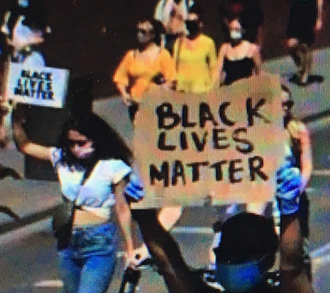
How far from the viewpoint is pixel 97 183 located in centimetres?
176

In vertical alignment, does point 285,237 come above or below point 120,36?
below

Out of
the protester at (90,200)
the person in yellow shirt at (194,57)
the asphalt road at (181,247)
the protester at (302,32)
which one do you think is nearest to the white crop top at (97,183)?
the protester at (90,200)

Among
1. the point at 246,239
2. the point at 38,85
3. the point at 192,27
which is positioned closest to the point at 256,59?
the point at 192,27

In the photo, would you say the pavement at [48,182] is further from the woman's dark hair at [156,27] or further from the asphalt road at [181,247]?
the woman's dark hair at [156,27]

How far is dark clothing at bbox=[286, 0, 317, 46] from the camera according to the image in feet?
5.71

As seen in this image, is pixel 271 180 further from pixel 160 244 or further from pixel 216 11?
pixel 216 11

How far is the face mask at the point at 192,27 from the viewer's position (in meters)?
1.75

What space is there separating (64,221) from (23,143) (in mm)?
215

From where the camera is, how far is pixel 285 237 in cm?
173

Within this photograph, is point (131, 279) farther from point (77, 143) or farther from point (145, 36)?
point (145, 36)

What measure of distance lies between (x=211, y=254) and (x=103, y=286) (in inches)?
10.4

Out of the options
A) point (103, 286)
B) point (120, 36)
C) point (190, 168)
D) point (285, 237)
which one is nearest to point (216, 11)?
point (120, 36)

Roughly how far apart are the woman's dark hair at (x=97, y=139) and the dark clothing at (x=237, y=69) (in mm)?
286

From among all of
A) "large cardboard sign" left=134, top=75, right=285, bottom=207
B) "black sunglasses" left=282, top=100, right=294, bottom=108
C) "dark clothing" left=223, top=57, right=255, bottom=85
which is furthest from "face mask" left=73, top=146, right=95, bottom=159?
"black sunglasses" left=282, top=100, right=294, bottom=108
